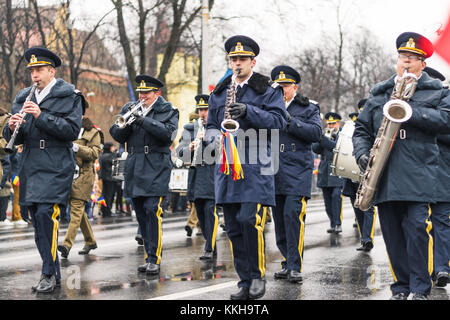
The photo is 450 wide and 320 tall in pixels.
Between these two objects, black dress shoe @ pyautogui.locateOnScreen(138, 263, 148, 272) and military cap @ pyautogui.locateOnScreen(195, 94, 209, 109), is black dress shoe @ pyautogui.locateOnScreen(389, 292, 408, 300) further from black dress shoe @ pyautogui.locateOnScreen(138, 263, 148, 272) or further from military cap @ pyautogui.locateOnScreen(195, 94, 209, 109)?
military cap @ pyautogui.locateOnScreen(195, 94, 209, 109)

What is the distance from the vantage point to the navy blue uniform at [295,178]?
25.7 feet

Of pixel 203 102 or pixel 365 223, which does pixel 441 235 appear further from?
pixel 203 102

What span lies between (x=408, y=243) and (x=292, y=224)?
1.90 metres

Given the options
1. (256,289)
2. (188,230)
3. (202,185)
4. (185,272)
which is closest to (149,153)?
(185,272)

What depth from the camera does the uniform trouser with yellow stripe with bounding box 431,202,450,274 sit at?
761 centimetres

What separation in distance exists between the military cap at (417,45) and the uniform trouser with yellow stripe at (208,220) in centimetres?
451

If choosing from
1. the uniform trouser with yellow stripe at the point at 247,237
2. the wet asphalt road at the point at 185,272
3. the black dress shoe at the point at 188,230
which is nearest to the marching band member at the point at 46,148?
the wet asphalt road at the point at 185,272

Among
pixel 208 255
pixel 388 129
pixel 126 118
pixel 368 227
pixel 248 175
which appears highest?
pixel 126 118

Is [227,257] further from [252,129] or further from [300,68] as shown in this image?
[300,68]

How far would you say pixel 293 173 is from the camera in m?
7.92

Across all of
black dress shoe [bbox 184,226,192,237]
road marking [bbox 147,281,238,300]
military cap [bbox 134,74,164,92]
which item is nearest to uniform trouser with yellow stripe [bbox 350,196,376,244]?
black dress shoe [bbox 184,226,192,237]

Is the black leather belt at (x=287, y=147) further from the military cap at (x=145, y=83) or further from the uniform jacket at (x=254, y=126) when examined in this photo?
the military cap at (x=145, y=83)

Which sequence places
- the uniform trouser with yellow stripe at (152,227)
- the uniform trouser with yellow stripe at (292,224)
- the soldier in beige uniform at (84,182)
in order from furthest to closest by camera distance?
the soldier in beige uniform at (84,182) < the uniform trouser with yellow stripe at (152,227) < the uniform trouser with yellow stripe at (292,224)

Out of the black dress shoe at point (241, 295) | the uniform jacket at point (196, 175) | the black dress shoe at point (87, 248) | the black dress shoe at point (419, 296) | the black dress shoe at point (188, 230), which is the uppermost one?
the uniform jacket at point (196, 175)
